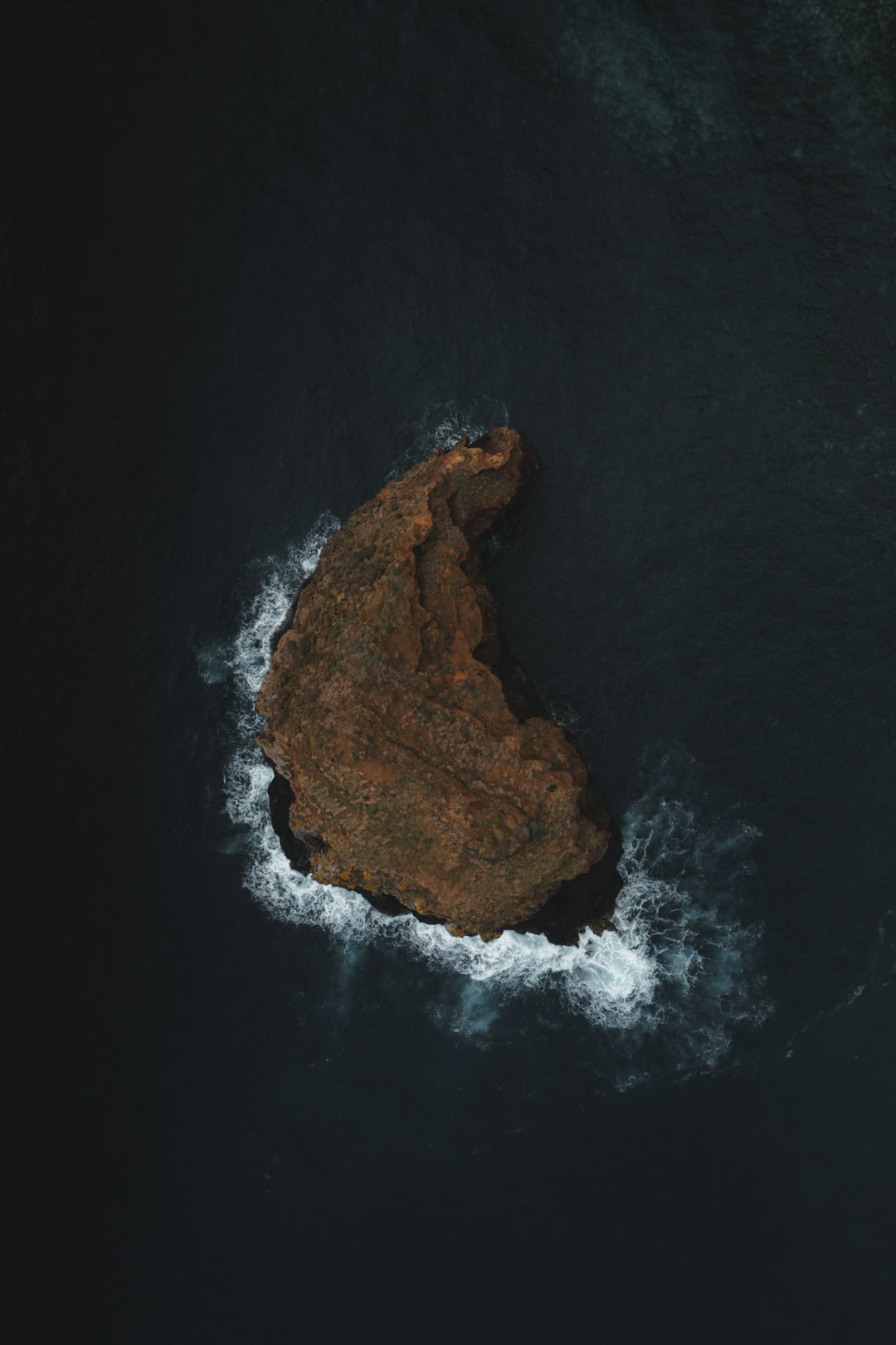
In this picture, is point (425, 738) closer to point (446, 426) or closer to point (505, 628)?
point (505, 628)

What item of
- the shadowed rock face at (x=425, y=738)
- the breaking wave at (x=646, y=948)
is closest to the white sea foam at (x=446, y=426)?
the shadowed rock face at (x=425, y=738)

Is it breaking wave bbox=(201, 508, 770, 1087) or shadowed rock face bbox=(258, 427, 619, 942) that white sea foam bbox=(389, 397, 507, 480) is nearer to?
shadowed rock face bbox=(258, 427, 619, 942)

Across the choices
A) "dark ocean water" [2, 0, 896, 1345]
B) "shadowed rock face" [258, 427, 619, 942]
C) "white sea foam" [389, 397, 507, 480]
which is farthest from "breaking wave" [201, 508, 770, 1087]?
"white sea foam" [389, 397, 507, 480]

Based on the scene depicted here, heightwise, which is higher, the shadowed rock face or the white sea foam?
the white sea foam

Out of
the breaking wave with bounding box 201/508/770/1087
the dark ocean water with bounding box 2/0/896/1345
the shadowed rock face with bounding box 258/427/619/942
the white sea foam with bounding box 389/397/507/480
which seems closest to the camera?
the shadowed rock face with bounding box 258/427/619/942

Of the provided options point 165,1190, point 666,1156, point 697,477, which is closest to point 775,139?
point 697,477

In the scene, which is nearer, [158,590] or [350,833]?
[350,833]

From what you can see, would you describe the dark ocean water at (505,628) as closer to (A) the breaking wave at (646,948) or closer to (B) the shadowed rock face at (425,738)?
(A) the breaking wave at (646,948)

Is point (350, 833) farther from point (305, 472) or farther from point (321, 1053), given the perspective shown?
point (305, 472)
